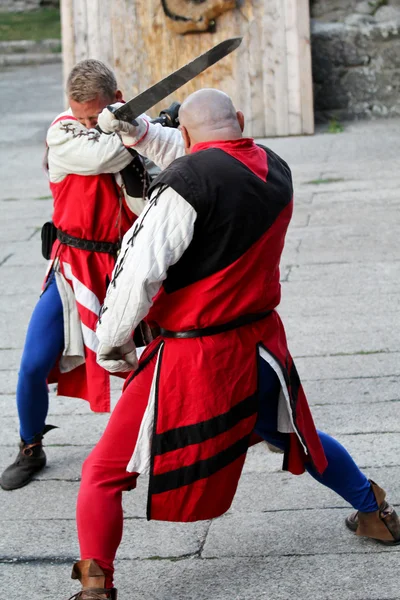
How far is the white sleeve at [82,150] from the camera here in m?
3.46

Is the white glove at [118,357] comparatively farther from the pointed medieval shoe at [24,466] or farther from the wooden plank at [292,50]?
the wooden plank at [292,50]

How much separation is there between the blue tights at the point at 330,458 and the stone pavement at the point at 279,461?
0.19m

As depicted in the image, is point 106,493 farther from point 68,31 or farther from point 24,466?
point 68,31

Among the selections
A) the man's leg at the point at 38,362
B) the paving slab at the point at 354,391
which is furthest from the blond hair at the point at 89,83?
the paving slab at the point at 354,391

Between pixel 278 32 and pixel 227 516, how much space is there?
7098mm

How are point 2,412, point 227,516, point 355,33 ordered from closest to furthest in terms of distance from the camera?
point 227,516, point 2,412, point 355,33

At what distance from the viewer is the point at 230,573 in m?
3.13

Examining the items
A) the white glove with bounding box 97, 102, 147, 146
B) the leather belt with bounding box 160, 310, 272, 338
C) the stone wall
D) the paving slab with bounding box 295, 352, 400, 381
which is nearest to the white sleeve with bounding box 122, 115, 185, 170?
the white glove with bounding box 97, 102, 147, 146

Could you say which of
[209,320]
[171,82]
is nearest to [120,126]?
[171,82]

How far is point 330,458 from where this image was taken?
3.09m

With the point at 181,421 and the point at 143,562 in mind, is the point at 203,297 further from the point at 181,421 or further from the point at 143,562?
the point at 143,562

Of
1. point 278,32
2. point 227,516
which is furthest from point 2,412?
point 278,32

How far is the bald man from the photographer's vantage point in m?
2.61

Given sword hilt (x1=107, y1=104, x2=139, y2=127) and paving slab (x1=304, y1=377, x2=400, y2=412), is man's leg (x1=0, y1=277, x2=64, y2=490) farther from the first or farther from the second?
paving slab (x1=304, y1=377, x2=400, y2=412)
